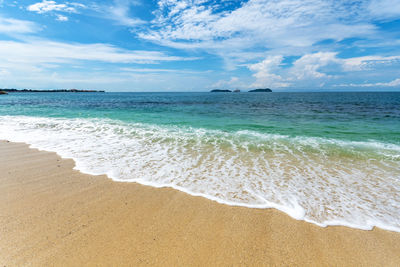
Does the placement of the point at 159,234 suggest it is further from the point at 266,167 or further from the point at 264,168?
the point at 266,167

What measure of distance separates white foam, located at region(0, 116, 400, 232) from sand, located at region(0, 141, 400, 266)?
0.47 m

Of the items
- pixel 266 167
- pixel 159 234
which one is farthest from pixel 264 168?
pixel 159 234

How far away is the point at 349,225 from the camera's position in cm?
372

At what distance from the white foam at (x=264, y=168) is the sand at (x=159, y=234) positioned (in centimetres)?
47

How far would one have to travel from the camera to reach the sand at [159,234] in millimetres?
2893

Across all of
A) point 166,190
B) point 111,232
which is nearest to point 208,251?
point 111,232

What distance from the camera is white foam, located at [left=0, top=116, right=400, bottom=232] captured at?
14.3 feet

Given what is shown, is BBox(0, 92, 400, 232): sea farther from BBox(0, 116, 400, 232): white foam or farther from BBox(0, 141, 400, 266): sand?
BBox(0, 141, 400, 266): sand

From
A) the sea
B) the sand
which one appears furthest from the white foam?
the sand

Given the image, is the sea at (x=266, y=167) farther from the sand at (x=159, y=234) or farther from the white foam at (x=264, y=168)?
the sand at (x=159, y=234)

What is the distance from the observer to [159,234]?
11.0ft

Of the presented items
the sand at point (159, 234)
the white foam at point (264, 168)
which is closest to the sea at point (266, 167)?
the white foam at point (264, 168)

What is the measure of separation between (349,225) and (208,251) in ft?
9.62

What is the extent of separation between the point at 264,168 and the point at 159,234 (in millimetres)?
4373
